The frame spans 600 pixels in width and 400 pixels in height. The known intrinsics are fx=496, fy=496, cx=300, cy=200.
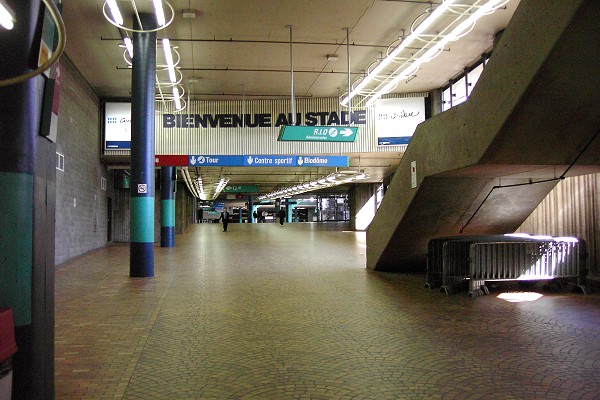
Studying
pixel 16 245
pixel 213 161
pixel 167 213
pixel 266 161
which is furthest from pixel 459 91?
pixel 16 245

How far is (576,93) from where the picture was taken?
5754 mm

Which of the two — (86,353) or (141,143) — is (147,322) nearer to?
(86,353)

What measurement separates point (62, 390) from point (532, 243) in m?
7.35

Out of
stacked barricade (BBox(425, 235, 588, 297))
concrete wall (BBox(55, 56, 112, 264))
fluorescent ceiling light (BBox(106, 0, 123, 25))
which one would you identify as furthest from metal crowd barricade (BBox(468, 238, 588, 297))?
concrete wall (BBox(55, 56, 112, 264))

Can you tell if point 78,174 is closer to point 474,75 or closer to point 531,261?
point 474,75

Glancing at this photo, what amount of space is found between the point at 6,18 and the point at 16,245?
52.7 inches

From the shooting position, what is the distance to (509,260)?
8422 mm

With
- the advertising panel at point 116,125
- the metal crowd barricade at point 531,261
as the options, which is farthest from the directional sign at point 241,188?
the metal crowd barricade at point 531,261

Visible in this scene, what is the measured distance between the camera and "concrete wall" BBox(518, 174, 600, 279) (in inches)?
360

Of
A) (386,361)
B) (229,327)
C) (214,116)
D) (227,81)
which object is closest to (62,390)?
(229,327)

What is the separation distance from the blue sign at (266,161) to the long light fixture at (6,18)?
590 inches

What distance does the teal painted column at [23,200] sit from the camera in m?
3.00

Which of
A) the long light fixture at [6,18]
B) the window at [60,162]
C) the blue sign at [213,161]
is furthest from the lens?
the blue sign at [213,161]

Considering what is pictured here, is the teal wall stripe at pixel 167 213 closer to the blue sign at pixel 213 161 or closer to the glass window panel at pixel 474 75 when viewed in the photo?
the blue sign at pixel 213 161
